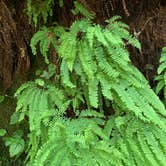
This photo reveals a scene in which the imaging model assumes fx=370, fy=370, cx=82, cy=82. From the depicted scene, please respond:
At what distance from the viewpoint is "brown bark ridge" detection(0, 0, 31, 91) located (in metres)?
4.05

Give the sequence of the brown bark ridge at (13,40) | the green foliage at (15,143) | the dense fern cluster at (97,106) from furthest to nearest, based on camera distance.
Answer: the green foliage at (15,143), the brown bark ridge at (13,40), the dense fern cluster at (97,106)

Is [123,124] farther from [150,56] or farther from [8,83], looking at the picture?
[8,83]

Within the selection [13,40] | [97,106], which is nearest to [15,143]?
[13,40]

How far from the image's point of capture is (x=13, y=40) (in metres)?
4.21

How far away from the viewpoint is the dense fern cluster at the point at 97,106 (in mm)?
3326

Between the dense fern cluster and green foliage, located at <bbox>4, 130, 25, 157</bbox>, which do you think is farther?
green foliage, located at <bbox>4, 130, 25, 157</bbox>

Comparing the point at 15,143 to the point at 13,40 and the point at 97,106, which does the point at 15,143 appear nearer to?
the point at 13,40

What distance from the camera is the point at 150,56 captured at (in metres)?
4.26

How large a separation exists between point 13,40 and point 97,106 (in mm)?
1354

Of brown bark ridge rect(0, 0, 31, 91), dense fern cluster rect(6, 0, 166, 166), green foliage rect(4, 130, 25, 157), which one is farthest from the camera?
green foliage rect(4, 130, 25, 157)

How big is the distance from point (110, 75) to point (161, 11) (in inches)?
49.2

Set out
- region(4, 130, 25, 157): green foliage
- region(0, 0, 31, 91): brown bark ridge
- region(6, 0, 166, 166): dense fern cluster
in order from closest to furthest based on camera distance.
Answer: region(6, 0, 166, 166): dense fern cluster → region(0, 0, 31, 91): brown bark ridge → region(4, 130, 25, 157): green foliage

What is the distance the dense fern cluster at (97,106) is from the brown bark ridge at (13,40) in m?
0.70

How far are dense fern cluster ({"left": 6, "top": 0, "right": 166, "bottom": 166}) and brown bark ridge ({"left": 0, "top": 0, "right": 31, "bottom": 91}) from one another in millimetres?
700
